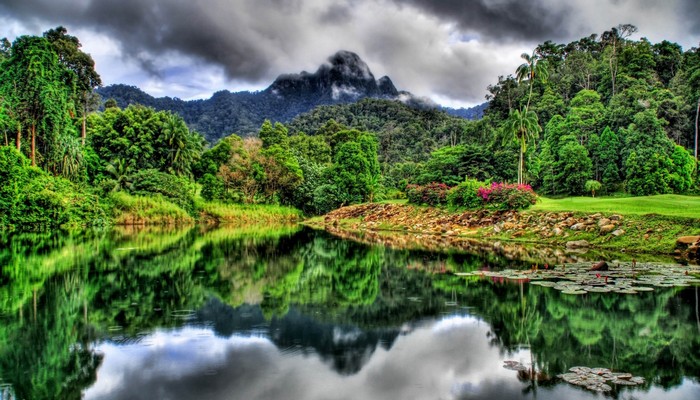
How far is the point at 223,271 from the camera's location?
18031 mm

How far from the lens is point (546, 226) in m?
29.2

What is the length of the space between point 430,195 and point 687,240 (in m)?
22.2

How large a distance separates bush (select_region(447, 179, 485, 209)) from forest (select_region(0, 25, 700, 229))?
0.13 metres

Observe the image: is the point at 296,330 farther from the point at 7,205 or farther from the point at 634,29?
the point at 634,29

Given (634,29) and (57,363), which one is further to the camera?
(634,29)

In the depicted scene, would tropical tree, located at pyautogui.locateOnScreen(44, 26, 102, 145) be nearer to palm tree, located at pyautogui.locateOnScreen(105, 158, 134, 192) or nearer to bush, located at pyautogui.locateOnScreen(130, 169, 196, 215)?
palm tree, located at pyautogui.locateOnScreen(105, 158, 134, 192)

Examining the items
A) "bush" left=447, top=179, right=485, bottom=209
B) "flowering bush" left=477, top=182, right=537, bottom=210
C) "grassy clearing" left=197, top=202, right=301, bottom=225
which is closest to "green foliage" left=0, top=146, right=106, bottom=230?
"grassy clearing" left=197, top=202, right=301, bottom=225

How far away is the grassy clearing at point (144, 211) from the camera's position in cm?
4526

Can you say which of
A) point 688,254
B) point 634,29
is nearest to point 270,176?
point 688,254

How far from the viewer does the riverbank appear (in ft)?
74.9

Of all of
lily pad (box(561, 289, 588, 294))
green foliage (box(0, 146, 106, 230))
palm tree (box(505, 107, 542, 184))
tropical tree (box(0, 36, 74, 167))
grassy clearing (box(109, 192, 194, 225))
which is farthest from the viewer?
grassy clearing (box(109, 192, 194, 225))

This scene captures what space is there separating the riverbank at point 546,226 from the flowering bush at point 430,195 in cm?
82

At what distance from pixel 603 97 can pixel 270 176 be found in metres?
54.4

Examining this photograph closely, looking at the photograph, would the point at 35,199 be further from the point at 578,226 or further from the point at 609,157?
the point at 609,157
